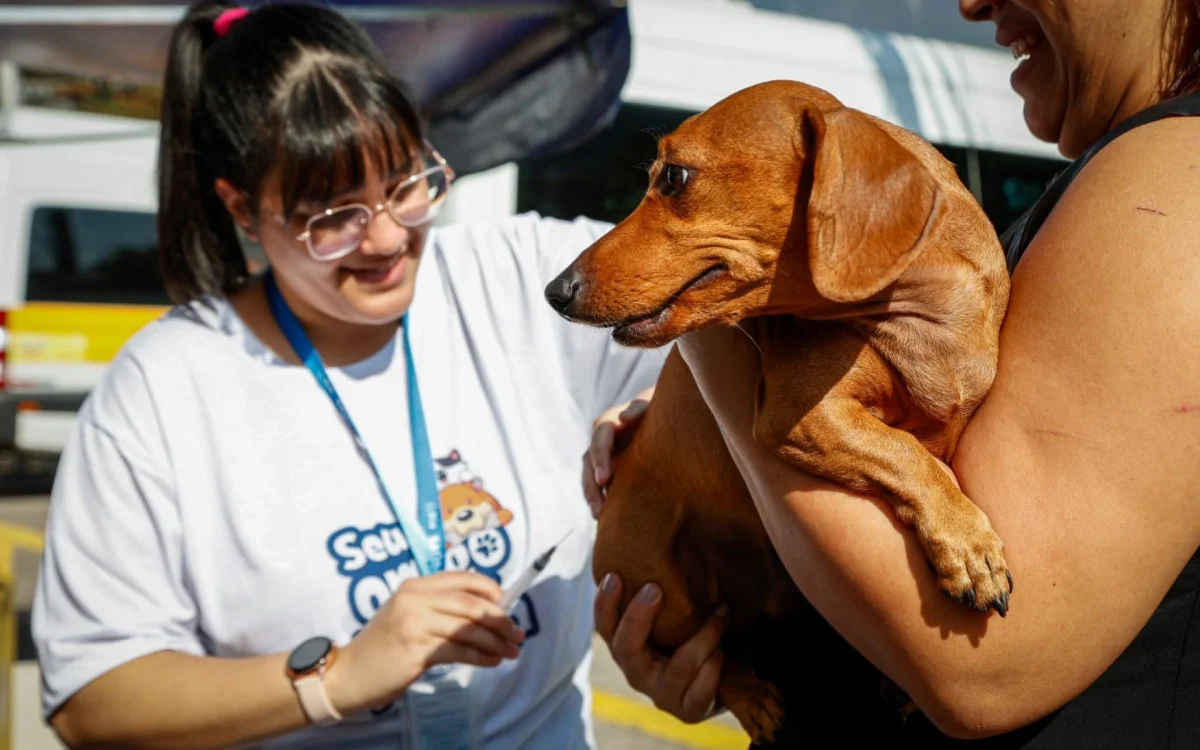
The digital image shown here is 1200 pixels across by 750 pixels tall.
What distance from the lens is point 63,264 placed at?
348 inches

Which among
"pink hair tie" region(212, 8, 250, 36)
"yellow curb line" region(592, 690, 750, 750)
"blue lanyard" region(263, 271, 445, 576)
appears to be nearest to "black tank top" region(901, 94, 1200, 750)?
"blue lanyard" region(263, 271, 445, 576)

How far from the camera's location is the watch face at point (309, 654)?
1.71m

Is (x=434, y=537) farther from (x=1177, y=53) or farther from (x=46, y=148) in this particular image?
(x=46, y=148)

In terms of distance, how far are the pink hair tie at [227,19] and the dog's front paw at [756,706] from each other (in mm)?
1572

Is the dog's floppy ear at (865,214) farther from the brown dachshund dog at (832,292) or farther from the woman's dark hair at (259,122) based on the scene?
the woman's dark hair at (259,122)

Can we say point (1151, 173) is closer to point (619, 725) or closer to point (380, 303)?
point (380, 303)

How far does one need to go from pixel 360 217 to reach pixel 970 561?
1272 millimetres

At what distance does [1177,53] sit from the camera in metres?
1.37

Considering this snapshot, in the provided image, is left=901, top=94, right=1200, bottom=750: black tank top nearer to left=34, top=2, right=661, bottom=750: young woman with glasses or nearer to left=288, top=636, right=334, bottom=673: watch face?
left=34, top=2, right=661, bottom=750: young woman with glasses

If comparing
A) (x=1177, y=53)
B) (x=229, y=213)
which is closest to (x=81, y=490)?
(x=229, y=213)

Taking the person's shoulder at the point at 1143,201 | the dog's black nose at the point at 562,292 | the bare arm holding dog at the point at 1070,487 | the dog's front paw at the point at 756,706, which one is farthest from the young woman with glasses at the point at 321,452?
the person's shoulder at the point at 1143,201

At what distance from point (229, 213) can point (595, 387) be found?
0.84 m

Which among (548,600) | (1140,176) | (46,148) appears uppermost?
(1140,176)

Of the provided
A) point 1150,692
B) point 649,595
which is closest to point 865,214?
point 1150,692
